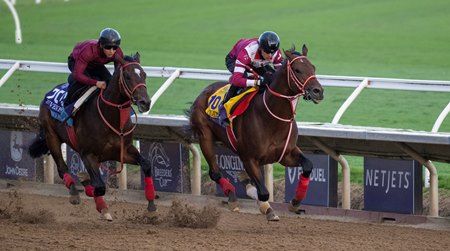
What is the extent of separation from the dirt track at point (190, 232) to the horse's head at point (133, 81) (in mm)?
1134

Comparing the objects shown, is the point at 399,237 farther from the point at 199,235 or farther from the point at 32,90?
the point at 32,90

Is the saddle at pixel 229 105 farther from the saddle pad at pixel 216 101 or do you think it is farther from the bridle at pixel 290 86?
the bridle at pixel 290 86

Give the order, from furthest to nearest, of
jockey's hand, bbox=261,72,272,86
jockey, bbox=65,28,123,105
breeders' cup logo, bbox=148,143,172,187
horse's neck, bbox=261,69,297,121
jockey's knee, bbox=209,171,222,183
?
breeders' cup logo, bbox=148,143,172,187 < jockey's knee, bbox=209,171,222,183 < jockey, bbox=65,28,123,105 < jockey's hand, bbox=261,72,272,86 < horse's neck, bbox=261,69,297,121

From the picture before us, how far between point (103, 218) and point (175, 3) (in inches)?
848

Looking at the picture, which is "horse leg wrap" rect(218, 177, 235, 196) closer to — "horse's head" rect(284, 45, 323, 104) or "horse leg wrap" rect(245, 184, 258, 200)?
"horse leg wrap" rect(245, 184, 258, 200)

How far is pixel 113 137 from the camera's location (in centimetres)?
1075

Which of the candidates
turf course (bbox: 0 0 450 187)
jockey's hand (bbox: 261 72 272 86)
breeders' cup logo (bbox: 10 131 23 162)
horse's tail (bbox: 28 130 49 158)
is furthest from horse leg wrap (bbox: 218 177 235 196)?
turf course (bbox: 0 0 450 187)

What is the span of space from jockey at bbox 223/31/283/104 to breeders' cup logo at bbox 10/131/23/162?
3673 millimetres

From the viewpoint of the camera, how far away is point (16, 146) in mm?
13672

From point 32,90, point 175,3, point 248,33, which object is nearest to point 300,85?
point 32,90

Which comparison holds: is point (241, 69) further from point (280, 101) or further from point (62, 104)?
point (62, 104)

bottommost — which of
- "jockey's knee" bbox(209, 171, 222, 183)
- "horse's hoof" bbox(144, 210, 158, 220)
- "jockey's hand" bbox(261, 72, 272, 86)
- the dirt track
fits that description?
the dirt track

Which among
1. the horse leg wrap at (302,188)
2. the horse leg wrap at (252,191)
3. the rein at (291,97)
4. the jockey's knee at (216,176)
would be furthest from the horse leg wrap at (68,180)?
the horse leg wrap at (302,188)

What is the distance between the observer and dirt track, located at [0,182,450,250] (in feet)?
30.1
